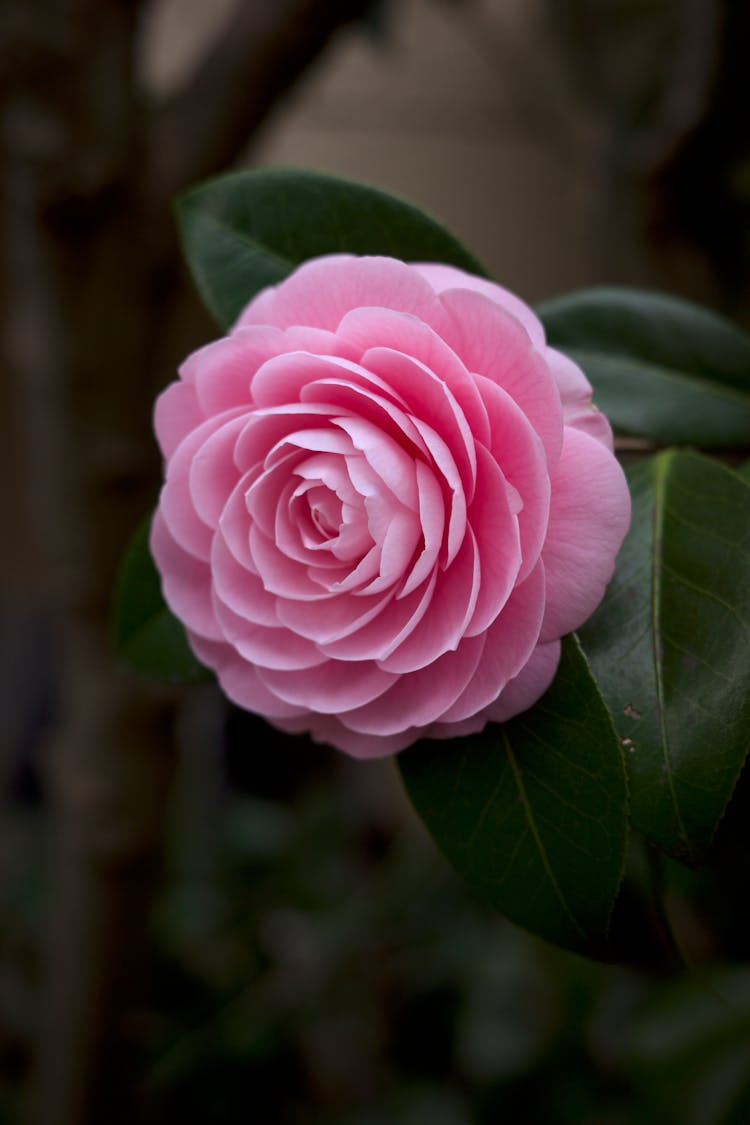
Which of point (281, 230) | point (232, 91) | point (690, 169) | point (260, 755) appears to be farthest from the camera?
point (260, 755)

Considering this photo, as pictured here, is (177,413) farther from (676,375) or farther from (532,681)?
(676,375)

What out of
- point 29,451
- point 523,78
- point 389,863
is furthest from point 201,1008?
point 523,78

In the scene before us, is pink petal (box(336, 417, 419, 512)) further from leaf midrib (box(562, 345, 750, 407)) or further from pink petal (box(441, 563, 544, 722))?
leaf midrib (box(562, 345, 750, 407))

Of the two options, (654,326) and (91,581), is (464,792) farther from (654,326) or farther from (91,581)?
(91,581)

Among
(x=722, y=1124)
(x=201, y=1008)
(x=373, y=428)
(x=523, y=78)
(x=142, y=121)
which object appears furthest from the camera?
(x=523, y=78)

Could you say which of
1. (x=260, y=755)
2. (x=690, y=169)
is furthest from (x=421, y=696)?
(x=260, y=755)

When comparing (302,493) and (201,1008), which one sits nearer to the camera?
(302,493)
